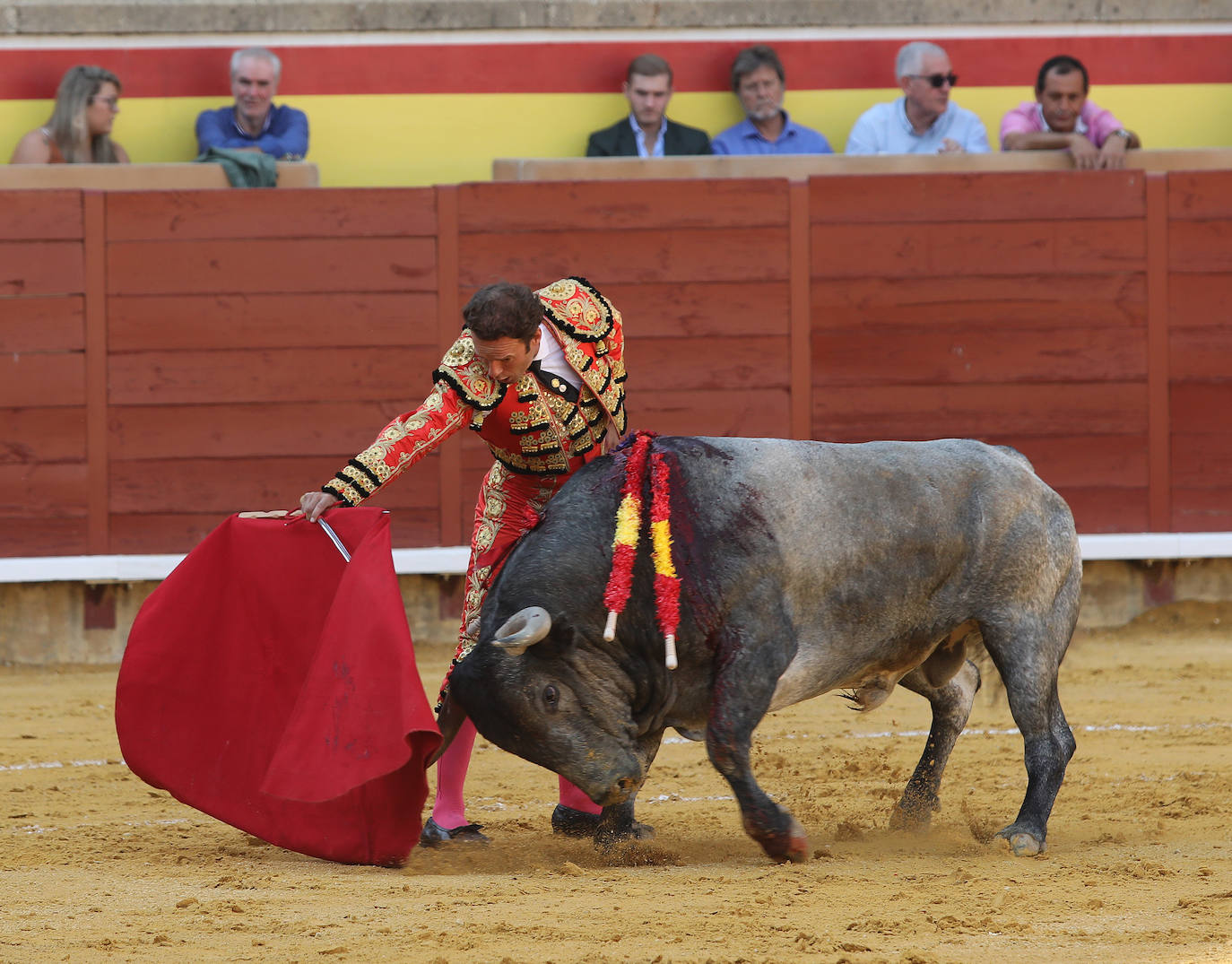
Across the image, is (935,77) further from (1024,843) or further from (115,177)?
(1024,843)

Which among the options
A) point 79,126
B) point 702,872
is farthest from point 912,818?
point 79,126

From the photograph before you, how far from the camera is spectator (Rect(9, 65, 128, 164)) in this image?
6.61m

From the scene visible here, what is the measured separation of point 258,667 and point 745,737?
1.08 metres

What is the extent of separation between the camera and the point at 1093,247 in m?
6.78

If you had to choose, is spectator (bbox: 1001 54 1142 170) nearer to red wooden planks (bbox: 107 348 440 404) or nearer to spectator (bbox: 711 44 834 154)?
spectator (bbox: 711 44 834 154)

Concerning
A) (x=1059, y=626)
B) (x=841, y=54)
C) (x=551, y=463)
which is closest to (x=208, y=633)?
(x=551, y=463)

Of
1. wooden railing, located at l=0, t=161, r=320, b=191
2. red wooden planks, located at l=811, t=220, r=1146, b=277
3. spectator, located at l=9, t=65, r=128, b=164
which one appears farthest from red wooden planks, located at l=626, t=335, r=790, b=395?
spectator, located at l=9, t=65, r=128, b=164

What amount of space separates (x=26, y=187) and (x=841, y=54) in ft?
11.4

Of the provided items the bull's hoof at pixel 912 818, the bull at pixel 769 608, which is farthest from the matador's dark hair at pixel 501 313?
the bull's hoof at pixel 912 818

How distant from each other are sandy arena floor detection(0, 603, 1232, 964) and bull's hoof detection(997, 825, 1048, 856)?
38mm

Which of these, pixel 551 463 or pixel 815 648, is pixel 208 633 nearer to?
pixel 551 463

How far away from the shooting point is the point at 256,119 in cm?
681

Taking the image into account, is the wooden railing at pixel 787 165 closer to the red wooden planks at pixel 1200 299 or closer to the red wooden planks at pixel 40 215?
the red wooden planks at pixel 1200 299

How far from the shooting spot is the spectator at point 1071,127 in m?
6.74
